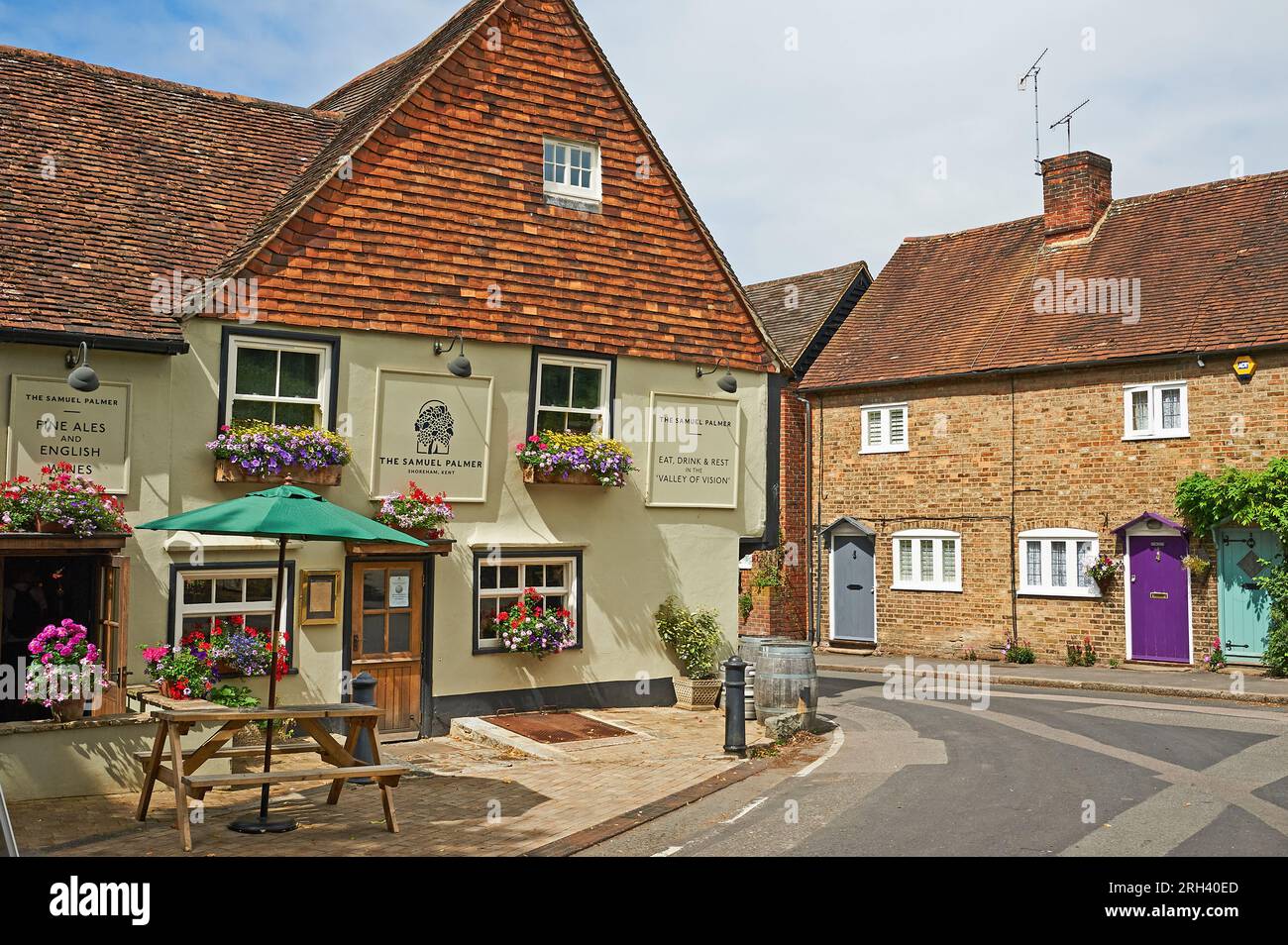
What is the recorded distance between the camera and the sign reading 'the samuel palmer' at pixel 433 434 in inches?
557

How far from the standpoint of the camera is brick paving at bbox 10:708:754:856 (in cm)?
879

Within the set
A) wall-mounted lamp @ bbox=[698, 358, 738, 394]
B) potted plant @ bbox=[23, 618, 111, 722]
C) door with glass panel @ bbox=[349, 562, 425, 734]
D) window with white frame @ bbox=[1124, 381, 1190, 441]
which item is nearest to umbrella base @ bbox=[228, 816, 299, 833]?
potted plant @ bbox=[23, 618, 111, 722]

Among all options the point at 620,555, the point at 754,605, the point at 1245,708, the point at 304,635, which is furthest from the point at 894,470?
the point at 304,635

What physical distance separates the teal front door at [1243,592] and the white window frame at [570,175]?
43.7 ft

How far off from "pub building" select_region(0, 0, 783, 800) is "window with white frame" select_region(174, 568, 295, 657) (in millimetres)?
33

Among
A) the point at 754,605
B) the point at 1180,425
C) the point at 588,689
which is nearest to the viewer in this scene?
the point at 588,689

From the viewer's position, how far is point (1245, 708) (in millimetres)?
17141

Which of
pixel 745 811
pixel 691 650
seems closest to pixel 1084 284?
pixel 691 650

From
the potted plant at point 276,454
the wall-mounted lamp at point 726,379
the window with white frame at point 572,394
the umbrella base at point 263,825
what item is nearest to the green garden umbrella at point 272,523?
the umbrella base at point 263,825

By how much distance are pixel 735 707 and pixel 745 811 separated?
8.85 ft

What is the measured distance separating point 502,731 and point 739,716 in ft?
9.43

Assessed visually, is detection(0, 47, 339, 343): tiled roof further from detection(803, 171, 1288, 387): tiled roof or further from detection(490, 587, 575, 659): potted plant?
detection(803, 171, 1288, 387): tiled roof

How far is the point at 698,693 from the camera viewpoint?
1627 cm

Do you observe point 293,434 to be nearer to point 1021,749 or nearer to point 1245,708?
point 1021,749
